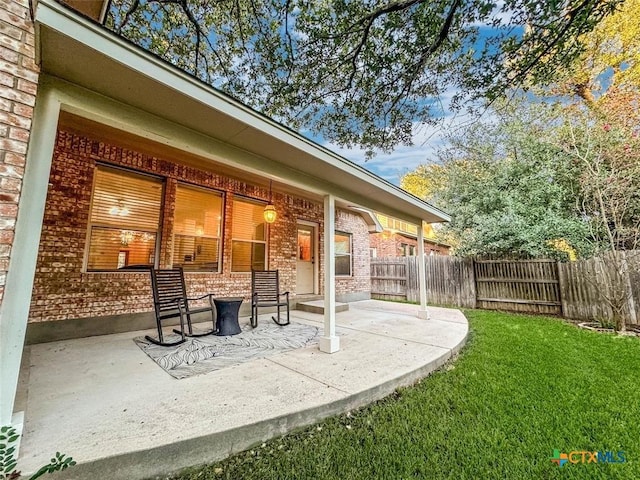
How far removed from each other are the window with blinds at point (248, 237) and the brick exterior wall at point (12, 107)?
403 cm

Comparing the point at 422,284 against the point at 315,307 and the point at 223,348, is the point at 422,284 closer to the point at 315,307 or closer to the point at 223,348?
the point at 315,307

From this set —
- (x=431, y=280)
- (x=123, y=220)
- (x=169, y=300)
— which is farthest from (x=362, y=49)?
(x=431, y=280)

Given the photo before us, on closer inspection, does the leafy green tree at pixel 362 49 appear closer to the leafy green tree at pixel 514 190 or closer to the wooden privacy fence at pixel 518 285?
the leafy green tree at pixel 514 190

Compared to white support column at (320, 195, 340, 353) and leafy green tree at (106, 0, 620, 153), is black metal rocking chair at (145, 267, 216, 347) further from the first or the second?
leafy green tree at (106, 0, 620, 153)

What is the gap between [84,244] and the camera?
12.8 feet

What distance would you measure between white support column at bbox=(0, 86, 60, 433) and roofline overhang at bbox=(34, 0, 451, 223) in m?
0.33

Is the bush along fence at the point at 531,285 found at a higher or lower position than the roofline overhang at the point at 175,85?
lower

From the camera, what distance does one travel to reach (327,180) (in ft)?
11.5

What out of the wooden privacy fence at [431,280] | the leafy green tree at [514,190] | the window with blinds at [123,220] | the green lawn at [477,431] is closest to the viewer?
the green lawn at [477,431]

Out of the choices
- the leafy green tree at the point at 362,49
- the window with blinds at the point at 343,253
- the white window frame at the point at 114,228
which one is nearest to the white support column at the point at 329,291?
the leafy green tree at the point at 362,49

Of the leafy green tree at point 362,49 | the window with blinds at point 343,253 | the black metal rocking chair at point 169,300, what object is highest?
the leafy green tree at point 362,49

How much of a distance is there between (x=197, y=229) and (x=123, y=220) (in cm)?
116

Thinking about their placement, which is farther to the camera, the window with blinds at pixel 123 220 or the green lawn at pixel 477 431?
the window with blinds at pixel 123 220

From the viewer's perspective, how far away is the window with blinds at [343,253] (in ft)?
28.2
